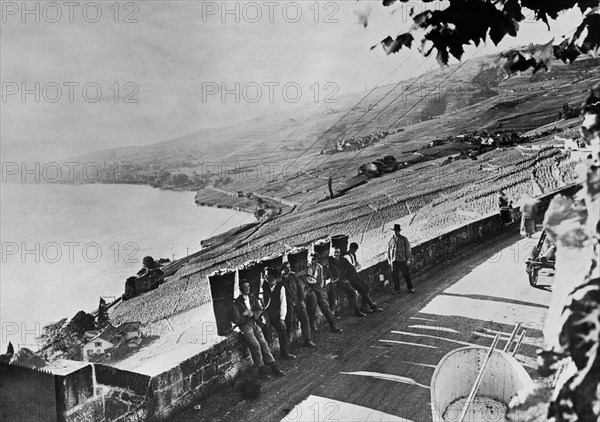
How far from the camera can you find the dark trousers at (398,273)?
10.2 metres

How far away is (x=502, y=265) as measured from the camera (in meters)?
11.4

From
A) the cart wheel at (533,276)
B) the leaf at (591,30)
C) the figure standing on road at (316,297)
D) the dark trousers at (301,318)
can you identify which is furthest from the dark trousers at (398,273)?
the leaf at (591,30)

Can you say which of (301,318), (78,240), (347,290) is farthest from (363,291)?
(78,240)

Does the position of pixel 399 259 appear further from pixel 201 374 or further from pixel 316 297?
pixel 201 374

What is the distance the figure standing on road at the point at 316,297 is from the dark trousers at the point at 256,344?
1395 mm

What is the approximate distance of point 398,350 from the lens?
7.55 m

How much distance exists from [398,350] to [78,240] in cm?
1131

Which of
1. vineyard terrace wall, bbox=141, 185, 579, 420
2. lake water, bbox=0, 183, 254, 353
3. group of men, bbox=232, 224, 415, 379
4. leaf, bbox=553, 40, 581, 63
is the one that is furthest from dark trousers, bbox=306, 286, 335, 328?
lake water, bbox=0, 183, 254, 353

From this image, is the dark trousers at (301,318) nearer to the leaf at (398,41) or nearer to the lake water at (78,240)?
the leaf at (398,41)

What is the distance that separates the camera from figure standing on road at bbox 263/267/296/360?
762 cm

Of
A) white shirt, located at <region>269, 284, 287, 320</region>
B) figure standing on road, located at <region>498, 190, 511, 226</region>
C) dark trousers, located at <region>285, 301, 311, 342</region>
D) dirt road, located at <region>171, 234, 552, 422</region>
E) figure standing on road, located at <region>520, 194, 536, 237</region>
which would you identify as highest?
figure standing on road, located at <region>520, 194, 536, 237</region>

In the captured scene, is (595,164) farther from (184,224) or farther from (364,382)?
(184,224)

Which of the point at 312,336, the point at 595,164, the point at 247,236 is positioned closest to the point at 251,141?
the point at 247,236

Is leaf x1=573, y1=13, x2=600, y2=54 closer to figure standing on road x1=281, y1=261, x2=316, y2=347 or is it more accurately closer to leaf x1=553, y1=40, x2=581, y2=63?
leaf x1=553, y1=40, x2=581, y2=63
